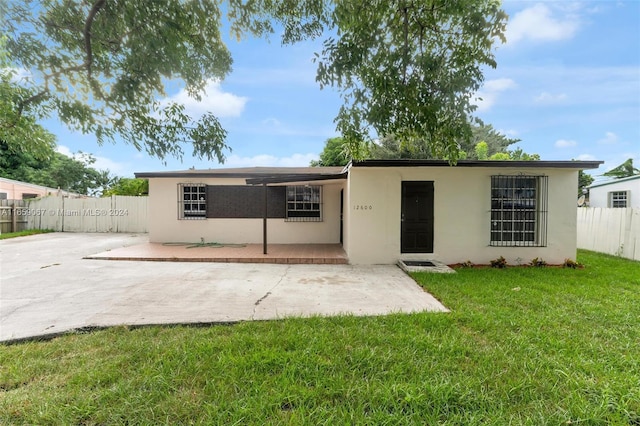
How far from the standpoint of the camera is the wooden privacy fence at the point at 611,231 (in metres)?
7.66

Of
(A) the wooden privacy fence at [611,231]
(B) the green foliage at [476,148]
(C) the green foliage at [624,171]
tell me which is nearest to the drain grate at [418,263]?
(A) the wooden privacy fence at [611,231]

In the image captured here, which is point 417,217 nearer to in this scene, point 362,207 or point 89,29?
point 362,207

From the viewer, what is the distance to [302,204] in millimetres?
10094

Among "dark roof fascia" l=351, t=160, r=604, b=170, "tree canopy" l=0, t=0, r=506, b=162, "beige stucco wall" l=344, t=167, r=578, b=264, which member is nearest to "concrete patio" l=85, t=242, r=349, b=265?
"beige stucco wall" l=344, t=167, r=578, b=264

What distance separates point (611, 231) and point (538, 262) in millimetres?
3726

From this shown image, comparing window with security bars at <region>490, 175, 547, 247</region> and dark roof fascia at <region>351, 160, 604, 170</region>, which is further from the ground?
dark roof fascia at <region>351, 160, 604, 170</region>

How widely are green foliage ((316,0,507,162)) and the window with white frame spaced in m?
13.3

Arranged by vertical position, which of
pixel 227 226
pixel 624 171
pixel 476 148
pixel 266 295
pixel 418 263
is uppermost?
pixel 476 148

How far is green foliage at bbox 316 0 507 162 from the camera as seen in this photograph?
329cm

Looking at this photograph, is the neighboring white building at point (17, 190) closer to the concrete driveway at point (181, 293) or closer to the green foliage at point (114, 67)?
the concrete driveway at point (181, 293)

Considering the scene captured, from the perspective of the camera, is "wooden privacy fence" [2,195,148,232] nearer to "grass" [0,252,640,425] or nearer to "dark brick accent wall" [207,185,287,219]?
"dark brick accent wall" [207,185,287,219]

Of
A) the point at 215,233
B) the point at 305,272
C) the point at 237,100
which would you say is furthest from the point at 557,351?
the point at 215,233

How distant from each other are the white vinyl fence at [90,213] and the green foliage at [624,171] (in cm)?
2524

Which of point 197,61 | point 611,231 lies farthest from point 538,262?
point 197,61
